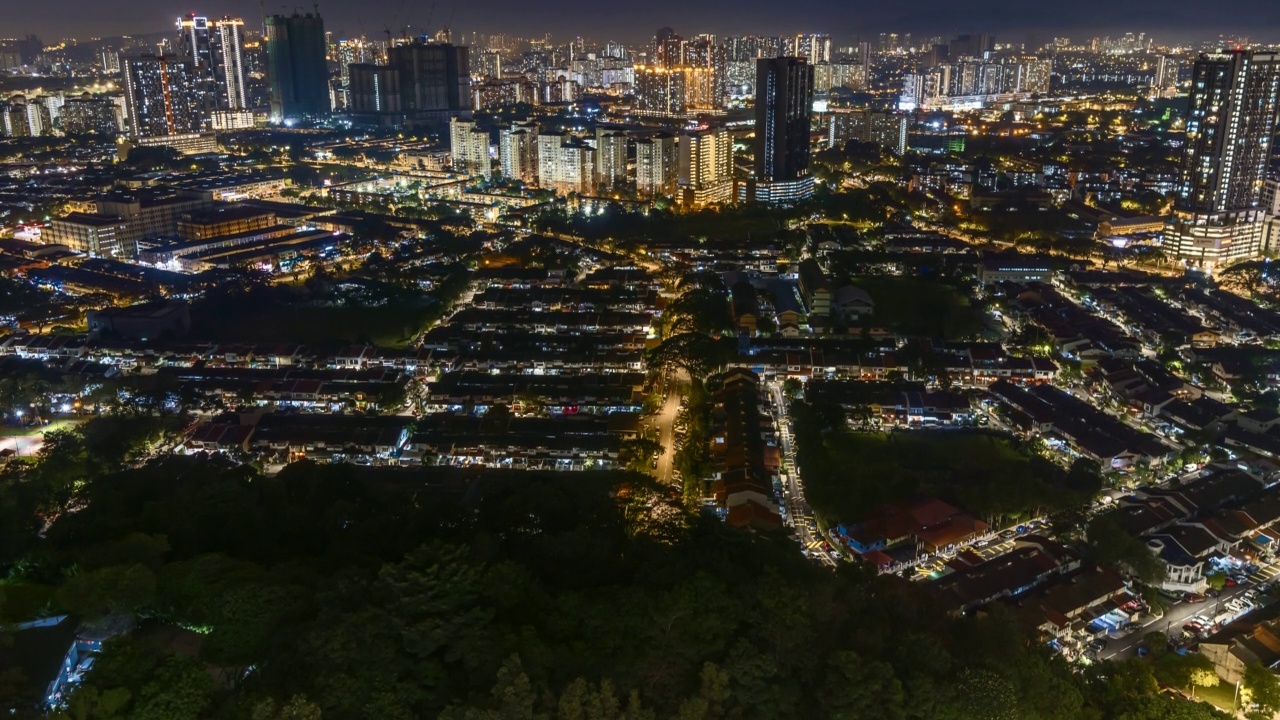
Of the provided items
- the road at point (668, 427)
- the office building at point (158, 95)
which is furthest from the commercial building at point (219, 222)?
the office building at point (158, 95)

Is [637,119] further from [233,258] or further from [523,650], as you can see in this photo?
[523,650]

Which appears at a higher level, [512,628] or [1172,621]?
[512,628]

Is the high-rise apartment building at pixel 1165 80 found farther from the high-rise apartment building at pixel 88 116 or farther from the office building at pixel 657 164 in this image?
the high-rise apartment building at pixel 88 116

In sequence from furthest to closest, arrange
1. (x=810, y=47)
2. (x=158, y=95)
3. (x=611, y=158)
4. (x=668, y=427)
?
1. (x=810, y=47)
2. (x=158, y=95)
3. (x=611, y=158)
4. (x=668, y=427)

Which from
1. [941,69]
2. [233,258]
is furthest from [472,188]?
[941,69]

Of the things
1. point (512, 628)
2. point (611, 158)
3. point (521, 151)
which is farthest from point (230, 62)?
point (512, 628)

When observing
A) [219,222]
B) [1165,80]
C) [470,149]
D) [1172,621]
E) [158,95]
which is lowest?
[1172,621]

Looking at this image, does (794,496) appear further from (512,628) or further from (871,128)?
(871,128)

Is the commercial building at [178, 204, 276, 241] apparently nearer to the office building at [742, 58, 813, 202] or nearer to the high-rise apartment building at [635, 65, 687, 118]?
the office building at [742, 58, 813, 202]
